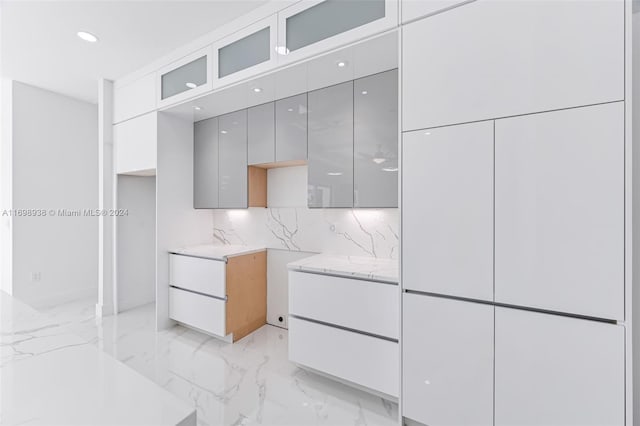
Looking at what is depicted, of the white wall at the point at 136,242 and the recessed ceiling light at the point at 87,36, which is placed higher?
the recessed ceiling light at the point at 87,36

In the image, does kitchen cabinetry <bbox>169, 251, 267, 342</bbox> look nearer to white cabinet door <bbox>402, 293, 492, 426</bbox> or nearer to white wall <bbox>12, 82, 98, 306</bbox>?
white cabinet door <bbox>402, 293, 492, 426</bbox>

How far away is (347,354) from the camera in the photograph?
205 centimetres

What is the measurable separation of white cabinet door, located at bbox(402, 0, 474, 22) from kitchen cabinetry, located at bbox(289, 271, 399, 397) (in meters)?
1.57

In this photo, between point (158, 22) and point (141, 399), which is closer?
point (141, 399)

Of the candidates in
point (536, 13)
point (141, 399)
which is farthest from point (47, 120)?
point (536, 13)

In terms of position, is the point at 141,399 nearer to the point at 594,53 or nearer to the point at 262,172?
the point at 594,53

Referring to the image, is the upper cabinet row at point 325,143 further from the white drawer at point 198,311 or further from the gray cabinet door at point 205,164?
the white drawer at point 198,311

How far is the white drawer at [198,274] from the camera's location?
2756 millimetres

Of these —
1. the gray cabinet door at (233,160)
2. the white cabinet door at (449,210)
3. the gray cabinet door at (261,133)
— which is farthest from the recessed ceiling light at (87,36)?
the white cabinet door at (449,210)

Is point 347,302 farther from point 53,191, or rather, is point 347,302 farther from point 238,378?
point 53,191

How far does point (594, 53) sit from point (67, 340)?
Answer: 2.21 metres

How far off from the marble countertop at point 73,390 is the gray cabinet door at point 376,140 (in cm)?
180

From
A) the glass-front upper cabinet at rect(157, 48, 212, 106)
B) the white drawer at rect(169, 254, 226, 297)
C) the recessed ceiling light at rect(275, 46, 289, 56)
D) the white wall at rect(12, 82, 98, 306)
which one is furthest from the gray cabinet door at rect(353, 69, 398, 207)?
the white wall at rect(12, 82, 98, 306)

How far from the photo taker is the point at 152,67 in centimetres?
306
